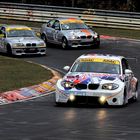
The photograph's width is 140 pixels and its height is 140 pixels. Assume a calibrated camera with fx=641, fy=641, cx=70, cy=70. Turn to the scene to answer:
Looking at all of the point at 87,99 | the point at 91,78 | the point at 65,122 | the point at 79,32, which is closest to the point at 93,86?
the point at 91,78

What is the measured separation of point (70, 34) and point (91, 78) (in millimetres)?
17864

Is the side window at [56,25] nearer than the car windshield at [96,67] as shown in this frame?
No

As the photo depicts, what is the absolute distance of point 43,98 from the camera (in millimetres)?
18281

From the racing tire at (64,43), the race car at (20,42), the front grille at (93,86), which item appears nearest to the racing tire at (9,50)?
the race car at (20,42)

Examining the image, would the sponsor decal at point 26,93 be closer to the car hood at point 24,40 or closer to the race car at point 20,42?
the race car at point 20,42

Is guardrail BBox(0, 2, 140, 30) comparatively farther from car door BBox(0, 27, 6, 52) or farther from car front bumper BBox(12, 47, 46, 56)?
car front bumper BBox(12, 47, 46, 56)

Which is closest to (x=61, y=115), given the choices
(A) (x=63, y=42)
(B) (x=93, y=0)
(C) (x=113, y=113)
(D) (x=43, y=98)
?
(C) (x=113, y=113)

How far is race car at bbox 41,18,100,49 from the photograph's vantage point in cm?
3353

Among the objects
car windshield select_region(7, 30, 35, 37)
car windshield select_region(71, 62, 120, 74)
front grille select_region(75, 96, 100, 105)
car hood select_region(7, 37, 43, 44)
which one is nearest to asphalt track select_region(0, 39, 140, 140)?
front grille select_region(75, 96, 100, 105)

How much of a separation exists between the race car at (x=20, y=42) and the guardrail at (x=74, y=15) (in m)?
11.2

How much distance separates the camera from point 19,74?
894 inches

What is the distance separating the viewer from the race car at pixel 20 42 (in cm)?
3038

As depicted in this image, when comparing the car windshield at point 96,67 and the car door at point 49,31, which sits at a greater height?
the car windshield at point 96,67

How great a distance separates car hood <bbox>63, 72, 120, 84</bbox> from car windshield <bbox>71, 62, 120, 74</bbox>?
1.21 feet
